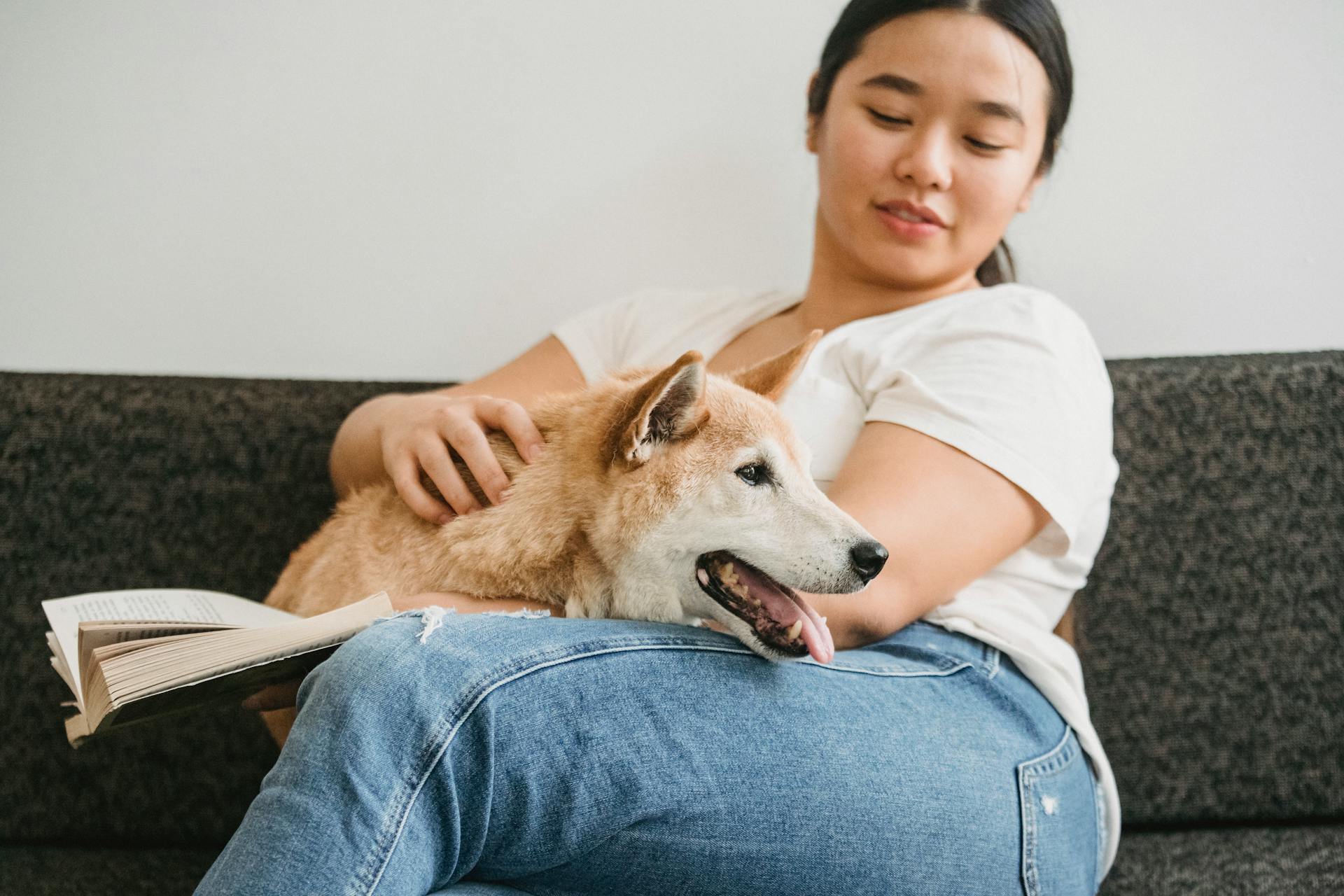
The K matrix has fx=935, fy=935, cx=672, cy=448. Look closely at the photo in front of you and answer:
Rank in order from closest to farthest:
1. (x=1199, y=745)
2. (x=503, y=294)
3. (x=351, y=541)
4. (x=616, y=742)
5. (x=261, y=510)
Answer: (x=616, y=742) → (x=351, y=541) → (x=1199, y=745) → (x=261, y=510) → (x=503, y=294)

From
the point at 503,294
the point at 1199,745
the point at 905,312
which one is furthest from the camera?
the point at 503,294

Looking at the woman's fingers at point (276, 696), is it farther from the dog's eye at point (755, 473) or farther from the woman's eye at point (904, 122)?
the woman's eye at point (904, 122)

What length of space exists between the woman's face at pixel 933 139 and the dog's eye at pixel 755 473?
57 centimetres

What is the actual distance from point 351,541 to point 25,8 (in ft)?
4.55

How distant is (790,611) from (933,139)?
787 mm

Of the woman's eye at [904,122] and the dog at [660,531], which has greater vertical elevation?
the woman's eye at [904,122]

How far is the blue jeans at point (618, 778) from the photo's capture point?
0.70 metres

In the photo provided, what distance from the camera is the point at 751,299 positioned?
5.58ft

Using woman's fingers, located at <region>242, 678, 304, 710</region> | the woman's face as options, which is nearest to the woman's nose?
the woman's face

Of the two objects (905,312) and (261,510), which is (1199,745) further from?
(261,510)

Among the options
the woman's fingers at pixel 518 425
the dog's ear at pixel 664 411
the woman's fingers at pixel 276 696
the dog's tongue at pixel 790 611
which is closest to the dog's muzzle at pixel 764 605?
the dog's tongue at pixel 790 611

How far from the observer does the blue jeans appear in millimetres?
702

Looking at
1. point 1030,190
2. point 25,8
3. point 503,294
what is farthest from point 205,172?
point 1030,190

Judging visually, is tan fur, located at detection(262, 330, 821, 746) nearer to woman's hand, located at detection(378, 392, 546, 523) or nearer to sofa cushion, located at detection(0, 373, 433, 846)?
woman's hand, located at detection(378, 392, 546, 523)
